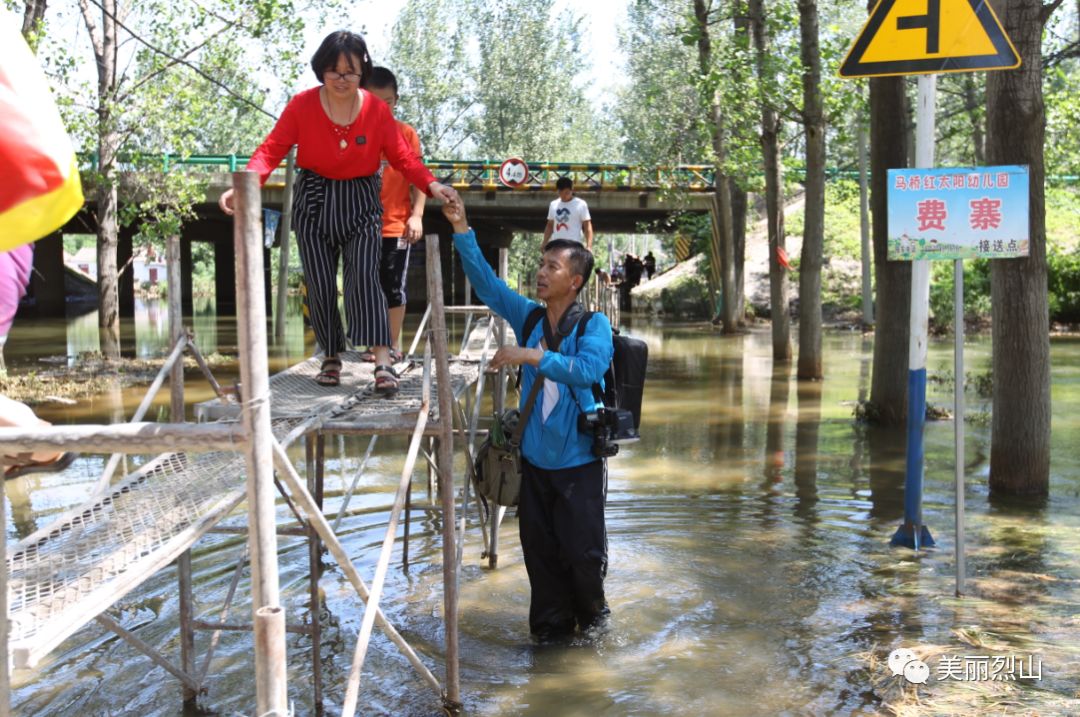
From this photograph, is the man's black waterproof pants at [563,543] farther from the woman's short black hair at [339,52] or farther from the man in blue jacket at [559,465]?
the woman's short black hair at [339,52]

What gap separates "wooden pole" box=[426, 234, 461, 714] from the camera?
404cm

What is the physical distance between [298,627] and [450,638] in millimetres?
565

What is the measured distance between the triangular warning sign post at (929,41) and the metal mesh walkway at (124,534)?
3.45 metres

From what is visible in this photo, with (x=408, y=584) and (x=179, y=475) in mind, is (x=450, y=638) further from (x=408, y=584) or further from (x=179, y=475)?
(x=408, y=584)

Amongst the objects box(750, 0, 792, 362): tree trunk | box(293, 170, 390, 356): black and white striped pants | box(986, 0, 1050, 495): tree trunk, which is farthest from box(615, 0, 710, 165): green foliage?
box(293, 170, 390, 356): black and white striped pants

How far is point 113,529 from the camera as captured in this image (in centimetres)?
302

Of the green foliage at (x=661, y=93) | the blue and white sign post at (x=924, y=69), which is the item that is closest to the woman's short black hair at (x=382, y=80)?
the blue and white sign post at (x=924, y=69)

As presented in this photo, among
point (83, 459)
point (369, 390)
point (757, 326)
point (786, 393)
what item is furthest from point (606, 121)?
point (369, 390)

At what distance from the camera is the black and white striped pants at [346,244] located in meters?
5.29

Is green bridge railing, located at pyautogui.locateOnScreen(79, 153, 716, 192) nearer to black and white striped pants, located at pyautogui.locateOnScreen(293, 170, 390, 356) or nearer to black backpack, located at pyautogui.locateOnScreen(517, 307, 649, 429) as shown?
black and white striped pants, located at pyautogui.locateOnScreen(293, 170, 390, 356)

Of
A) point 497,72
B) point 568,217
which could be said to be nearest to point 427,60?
point 497,72

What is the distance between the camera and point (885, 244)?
9992 millimetres

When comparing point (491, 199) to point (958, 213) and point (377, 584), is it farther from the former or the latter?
point (377, 584)

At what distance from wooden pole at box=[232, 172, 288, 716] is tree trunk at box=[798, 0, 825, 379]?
11.7m
